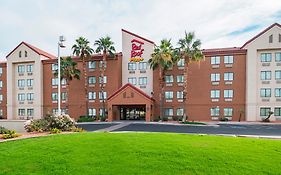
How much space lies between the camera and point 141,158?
749 centimetres

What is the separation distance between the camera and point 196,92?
4000cm

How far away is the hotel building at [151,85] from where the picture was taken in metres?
37.8

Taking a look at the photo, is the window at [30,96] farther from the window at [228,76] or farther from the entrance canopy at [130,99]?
the window at [228,76]

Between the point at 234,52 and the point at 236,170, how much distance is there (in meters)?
35.4

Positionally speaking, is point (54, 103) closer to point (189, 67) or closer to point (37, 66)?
point (37, 66)

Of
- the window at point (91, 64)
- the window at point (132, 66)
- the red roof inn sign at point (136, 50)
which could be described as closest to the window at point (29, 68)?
the window at point (91, 64)

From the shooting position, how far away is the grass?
6755 millimetres

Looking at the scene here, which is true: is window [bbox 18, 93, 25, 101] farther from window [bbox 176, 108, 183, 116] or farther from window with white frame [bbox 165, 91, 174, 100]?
window [bbox 176, 108, 183, 116]

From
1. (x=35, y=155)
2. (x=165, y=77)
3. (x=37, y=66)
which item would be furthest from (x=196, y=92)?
(x=35, y=155)

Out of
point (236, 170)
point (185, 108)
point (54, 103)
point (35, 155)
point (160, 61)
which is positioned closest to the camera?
point (236, 170)

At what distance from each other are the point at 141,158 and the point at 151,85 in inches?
1358

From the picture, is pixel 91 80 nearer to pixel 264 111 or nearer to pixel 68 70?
pixel 68 70

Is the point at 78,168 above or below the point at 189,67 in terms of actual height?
below

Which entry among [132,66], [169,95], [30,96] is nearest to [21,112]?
[30,96]
